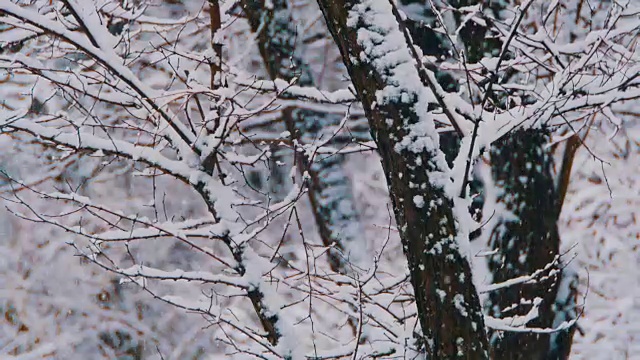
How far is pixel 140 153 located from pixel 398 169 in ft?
4.52

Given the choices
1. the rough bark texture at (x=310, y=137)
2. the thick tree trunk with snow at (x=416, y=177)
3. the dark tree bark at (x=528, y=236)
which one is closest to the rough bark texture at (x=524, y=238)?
the dark tree bark at (x=528, y=236)

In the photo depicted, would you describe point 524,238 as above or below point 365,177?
below

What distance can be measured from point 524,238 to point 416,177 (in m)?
1.98

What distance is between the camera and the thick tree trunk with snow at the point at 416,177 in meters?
2.87

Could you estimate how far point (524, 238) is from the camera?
4605mm

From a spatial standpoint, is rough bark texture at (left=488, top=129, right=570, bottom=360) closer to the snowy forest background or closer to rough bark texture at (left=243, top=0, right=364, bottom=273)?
the snowy forest background

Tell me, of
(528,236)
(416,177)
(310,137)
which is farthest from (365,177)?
(416,177)

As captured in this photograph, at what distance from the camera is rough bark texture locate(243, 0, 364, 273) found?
579 centimetres

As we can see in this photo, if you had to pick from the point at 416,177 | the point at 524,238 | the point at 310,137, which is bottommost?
the point at 416,177

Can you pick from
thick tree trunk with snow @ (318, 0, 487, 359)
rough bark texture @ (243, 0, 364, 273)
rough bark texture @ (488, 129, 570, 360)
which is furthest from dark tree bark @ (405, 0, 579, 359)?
thick tree trunk with snow @ (318, 0, 487, 359)

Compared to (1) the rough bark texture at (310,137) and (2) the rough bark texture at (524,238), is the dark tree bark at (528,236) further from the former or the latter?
(1) the rough bark texture at (310,137)

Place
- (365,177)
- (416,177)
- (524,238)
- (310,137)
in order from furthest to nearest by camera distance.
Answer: (365,177), (310,137), (524,238), (416,177)

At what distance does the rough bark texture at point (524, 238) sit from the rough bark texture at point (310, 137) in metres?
1.53

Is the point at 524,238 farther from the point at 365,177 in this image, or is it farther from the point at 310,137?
the point at 365,177
